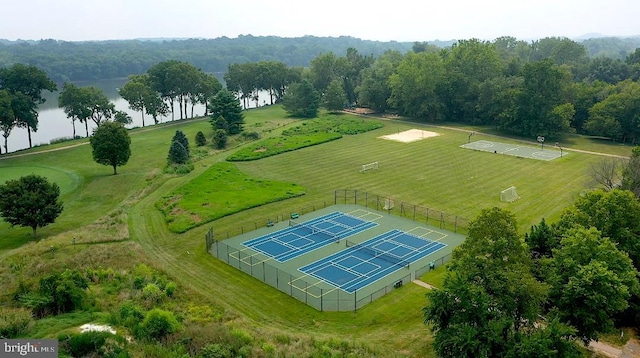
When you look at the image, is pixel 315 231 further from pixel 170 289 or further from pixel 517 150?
pixel 517 150

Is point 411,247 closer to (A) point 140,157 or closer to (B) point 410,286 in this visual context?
(B) point 410,286

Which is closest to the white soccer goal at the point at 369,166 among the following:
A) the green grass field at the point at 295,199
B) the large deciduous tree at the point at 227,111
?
the green grass field at the point at 295,199

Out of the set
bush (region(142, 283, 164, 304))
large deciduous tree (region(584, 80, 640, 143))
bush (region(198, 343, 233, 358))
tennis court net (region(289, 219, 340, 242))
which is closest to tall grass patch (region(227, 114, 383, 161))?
tennis court net (region(289, 219, 340, 242))

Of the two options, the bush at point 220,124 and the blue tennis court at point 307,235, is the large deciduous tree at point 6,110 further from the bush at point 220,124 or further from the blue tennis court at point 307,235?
the blue tennis court at point 307,235

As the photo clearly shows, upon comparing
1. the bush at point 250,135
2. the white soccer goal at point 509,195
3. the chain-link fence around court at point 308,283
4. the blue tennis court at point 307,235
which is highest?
the bush at point 250,135

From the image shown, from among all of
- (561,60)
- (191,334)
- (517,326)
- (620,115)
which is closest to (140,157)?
(191,334)
